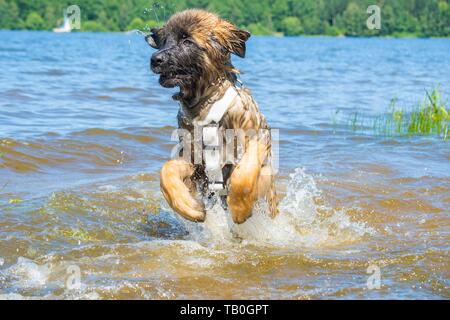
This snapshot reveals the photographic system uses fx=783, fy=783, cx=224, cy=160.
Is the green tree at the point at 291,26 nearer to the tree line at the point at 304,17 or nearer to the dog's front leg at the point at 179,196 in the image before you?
the tree line at the point at 304,17

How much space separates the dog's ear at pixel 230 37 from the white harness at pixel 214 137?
0.90 feet

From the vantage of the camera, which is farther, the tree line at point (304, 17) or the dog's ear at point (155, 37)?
the tree line at point (304, 17)

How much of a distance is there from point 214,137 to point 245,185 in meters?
0.49

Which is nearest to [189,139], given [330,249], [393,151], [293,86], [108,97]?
[330,249]

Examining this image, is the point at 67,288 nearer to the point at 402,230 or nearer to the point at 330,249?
the point at 330,249

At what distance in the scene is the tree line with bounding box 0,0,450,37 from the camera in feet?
202

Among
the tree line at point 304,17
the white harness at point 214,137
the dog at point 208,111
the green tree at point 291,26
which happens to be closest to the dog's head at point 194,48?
the dog at point 208,111

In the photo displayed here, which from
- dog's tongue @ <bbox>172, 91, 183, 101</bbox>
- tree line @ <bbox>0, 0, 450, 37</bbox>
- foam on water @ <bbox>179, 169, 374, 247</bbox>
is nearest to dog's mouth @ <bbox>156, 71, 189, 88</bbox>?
dog's tongue @ <bbox>172, 91, 183, 101</bbox>

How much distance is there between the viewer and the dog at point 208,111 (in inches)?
209

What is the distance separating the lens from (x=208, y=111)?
553 centimetres

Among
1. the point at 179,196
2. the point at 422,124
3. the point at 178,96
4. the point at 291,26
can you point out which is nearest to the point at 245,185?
the point at 179,196

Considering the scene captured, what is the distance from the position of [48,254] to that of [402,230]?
300 cm

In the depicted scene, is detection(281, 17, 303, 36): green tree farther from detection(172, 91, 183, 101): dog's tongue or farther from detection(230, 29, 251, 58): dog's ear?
detection(172, 91, 183, 101): dog's tongue
